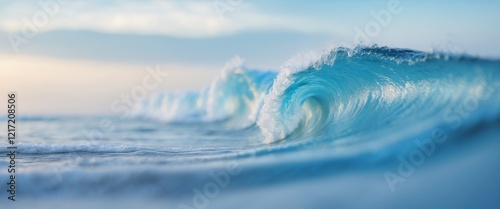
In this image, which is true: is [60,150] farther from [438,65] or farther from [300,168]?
[438,65]

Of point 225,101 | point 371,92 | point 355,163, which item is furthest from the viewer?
point 225,101

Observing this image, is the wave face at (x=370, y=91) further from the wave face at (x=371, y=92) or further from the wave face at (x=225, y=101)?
the wave face at (x=225, y=101)

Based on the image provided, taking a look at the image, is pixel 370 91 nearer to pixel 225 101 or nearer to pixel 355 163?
pixel 355 163

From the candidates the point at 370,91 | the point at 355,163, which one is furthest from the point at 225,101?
the point at 355,163

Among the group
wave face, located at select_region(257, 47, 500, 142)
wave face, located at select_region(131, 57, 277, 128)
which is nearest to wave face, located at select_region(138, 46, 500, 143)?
wave face, located at select_region(257, 47, 500, 142)

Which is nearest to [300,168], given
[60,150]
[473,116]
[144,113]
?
[473,116]

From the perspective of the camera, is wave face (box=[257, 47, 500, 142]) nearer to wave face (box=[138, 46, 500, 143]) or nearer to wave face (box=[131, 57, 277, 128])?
wave face (box=[138, 46, 500, 143])

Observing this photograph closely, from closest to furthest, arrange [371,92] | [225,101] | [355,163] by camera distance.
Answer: [355,163] → [371,92] → [225,101]

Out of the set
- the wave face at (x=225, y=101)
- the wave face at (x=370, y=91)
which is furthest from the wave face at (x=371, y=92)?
the wave face at (x=225, y=101)
